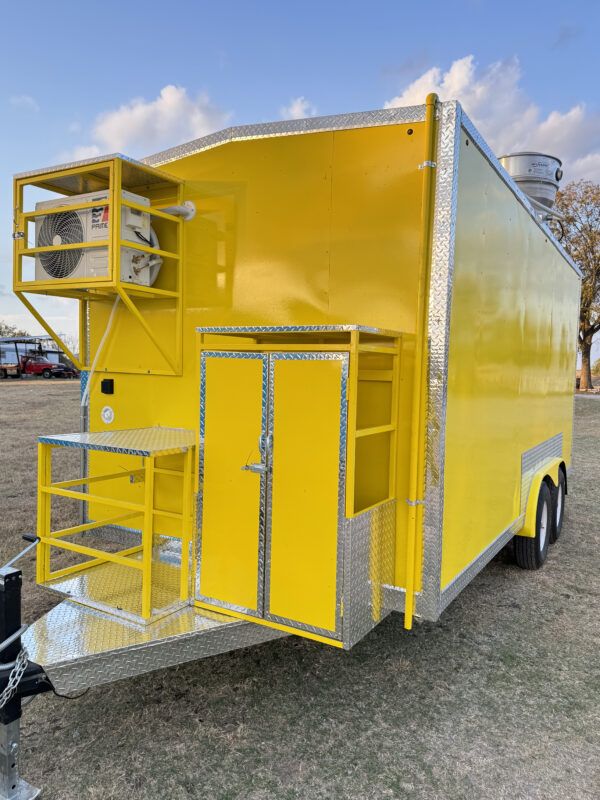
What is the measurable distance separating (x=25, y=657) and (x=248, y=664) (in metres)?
1.45

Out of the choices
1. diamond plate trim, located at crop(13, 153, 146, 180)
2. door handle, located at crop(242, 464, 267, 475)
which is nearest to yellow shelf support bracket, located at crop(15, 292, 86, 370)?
diamond plate trim, located at crop(13, 153, 146, 180)

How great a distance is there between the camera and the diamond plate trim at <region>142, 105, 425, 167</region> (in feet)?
9.63

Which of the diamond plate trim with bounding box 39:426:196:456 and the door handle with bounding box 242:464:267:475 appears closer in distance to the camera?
the door handle with bounding box 242:464:267:475

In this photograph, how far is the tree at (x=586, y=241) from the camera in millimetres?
26500

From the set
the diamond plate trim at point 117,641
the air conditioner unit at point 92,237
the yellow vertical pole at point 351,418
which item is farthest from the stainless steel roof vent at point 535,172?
the diamond plate trim at point 117,641

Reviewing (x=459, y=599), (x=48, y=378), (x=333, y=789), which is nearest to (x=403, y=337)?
(x=333, y=789)

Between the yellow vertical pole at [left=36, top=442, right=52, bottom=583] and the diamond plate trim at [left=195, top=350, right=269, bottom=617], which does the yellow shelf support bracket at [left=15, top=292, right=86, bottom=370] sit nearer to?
the yellow vertical pole at [left=36, top=442, right=52, bottom=583]

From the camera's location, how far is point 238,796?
2.41 m

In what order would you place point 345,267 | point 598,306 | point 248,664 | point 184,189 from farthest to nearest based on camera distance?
point 598,306
point 184,189
point 248,664
point 345,267

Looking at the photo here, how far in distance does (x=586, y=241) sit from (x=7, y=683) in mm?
29383

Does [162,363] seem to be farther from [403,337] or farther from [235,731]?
[235,731]

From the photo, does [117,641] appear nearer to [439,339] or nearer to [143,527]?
[143,527]

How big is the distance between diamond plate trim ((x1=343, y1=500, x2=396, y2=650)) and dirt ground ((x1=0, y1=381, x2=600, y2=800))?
A: 0.53 metres

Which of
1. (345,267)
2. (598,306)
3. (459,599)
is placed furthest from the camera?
(598,306)
